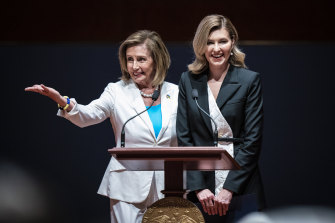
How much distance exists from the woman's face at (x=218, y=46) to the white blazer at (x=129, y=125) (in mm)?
361

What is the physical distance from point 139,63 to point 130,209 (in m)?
0.82

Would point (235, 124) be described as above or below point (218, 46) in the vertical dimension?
below

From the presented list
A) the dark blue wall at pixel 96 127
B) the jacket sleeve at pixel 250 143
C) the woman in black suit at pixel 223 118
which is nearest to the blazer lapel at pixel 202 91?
the woman in black suit at pixel 223 118

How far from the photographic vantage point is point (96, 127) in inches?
155

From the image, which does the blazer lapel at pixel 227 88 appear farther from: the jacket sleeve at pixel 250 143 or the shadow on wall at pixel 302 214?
the shadow on wall at pixel 302 214

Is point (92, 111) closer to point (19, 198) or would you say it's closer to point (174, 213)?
point (174, 213)

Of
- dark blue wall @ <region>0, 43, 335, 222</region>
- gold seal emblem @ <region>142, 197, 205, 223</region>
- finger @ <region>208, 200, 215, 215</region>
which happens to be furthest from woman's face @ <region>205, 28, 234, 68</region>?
dark blue wall @ <region>0, 43, 335, 222</region>

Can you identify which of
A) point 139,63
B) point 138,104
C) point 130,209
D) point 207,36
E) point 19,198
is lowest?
point 19,198

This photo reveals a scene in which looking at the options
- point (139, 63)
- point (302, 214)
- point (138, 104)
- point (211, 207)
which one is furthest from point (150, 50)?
point (302, 214)

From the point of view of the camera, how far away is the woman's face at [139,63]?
2895 mm

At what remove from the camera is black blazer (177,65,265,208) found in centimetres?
247

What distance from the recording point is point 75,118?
261 centimetres

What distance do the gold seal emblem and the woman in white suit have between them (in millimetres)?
555

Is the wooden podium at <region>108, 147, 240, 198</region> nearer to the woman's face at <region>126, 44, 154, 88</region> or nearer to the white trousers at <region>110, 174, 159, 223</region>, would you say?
the white trousers at <region>110, 174, 159, 223</region>
